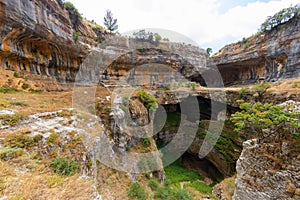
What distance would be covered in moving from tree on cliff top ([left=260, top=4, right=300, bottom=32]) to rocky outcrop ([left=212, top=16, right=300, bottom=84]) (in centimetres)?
59

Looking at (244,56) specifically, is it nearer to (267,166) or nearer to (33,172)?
(267,166)

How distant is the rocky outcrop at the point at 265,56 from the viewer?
1407cm

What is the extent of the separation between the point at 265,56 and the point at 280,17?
455cm

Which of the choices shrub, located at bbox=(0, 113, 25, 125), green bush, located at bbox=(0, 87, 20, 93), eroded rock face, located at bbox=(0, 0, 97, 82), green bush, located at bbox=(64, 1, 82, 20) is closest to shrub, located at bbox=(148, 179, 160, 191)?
shrub, located at bbox=(0, 113, 25, 125)

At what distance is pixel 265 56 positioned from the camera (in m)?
16.6

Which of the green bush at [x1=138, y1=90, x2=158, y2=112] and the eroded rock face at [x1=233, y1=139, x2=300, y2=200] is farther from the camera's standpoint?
the green bush at [x1=138, y1=90, x2=158, y2=112]

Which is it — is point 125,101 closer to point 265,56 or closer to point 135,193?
point 135,193

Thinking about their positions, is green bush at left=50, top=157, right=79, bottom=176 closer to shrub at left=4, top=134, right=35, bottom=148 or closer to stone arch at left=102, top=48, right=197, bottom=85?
shrub at left=4, top=134, right=35, bottom=148

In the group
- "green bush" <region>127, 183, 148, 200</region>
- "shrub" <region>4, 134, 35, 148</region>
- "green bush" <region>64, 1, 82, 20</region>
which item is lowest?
"green bush" <region>127, 183, 148, 200</region>

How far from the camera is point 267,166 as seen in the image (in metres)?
5.13

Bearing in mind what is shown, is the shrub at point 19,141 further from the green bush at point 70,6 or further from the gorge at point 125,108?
the green bush at point 70,6

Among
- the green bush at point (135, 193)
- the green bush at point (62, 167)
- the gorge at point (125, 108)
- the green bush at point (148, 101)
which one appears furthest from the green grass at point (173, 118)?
the green bush at point (62, 167)

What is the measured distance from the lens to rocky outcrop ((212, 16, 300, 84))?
14070 mm

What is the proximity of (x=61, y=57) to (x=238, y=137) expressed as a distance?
17807 mm
